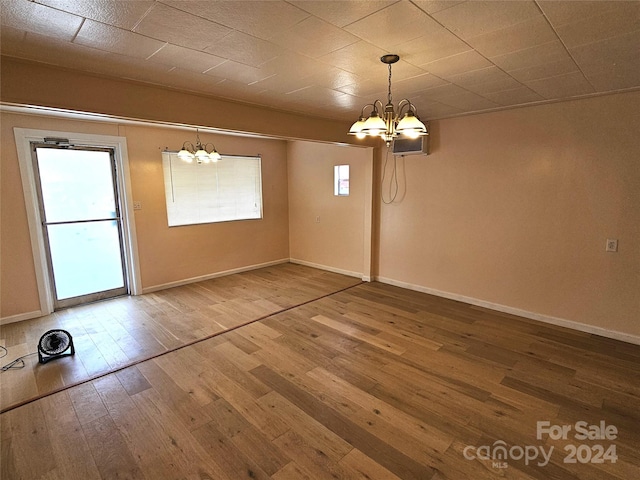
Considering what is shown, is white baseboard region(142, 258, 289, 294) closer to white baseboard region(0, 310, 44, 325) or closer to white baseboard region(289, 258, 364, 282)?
white baseboard region(289, 258, 364, 282)

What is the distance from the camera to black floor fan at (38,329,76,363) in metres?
3.08

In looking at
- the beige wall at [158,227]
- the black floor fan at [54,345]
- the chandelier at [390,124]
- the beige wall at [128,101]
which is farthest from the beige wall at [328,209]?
the black floor fan at [54,345]

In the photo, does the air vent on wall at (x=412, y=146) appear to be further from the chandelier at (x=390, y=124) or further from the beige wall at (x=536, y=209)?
the chandelier at (x=390, y=124)

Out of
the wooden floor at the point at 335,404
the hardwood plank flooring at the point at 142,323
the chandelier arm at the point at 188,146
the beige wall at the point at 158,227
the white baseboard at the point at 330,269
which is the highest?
the chandelier arm at the point at 188,146

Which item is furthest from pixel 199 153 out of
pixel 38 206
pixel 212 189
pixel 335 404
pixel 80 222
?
pixel 335 404

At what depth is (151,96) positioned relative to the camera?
110 inches

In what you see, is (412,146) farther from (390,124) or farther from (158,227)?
(158,227)

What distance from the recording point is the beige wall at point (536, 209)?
331 cm

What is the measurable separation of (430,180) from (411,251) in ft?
3.70

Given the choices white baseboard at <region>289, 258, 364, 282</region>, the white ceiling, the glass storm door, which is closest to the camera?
the white ceiling

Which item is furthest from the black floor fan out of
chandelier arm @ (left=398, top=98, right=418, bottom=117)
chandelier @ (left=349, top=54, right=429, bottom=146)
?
chandelier arm @ (left=398, top=98, right=418, bottom=117)

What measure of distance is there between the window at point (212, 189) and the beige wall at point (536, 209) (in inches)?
116

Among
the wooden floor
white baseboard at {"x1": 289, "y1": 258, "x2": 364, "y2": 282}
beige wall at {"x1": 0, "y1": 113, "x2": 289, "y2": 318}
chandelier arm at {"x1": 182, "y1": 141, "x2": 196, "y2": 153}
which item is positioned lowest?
the wooden floor

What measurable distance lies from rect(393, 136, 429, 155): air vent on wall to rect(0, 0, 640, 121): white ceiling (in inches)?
56.9
